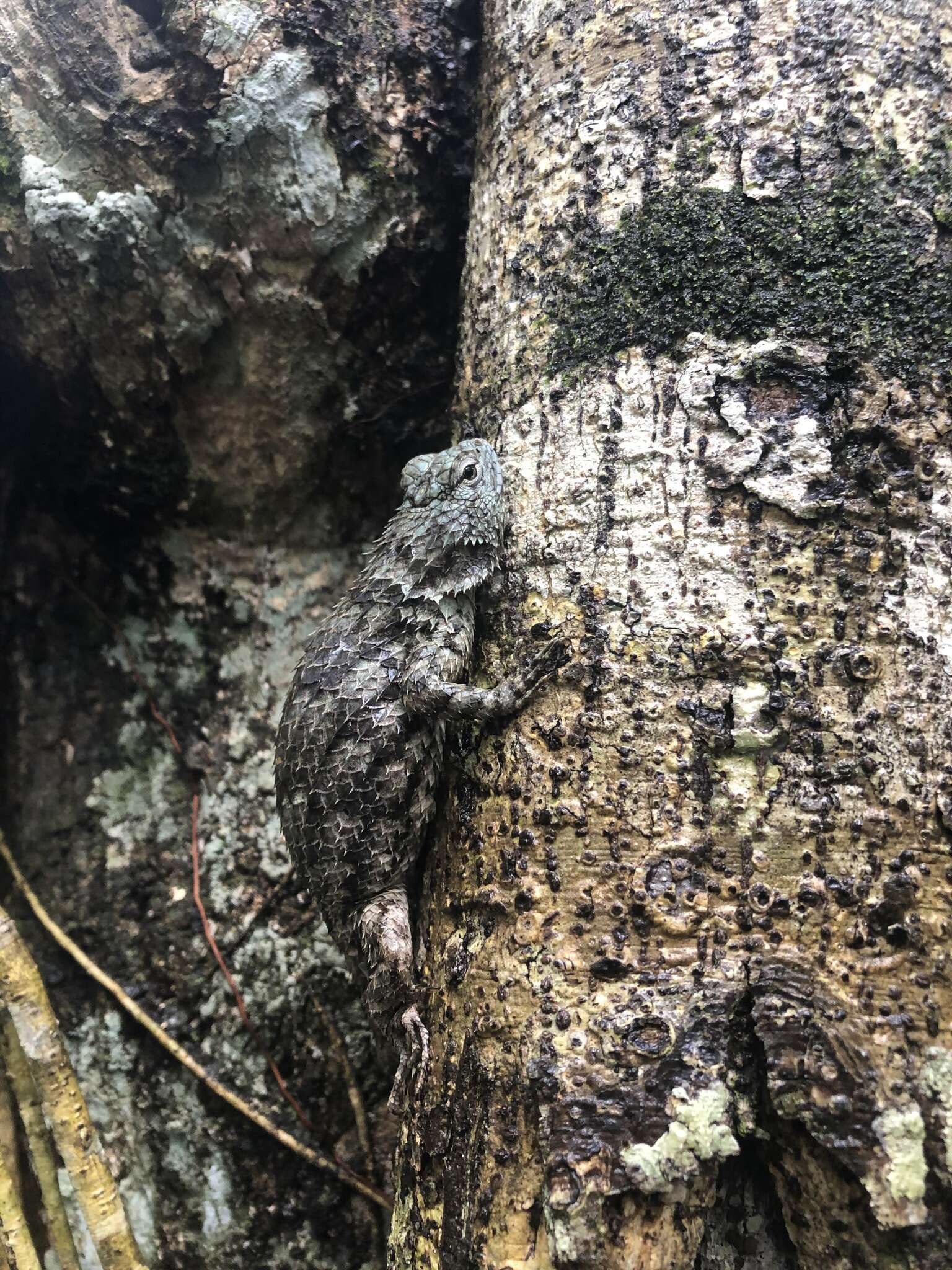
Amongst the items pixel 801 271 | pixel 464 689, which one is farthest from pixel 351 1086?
pixel 801 271

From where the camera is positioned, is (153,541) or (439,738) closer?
(439,738)

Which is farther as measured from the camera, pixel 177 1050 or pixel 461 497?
pixel 177 1050

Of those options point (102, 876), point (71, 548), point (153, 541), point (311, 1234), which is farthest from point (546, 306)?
point (311, 1234)

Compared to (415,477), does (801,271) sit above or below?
above

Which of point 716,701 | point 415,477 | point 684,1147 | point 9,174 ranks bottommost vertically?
point 684,1147

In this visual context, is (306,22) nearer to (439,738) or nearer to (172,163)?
(172,163)

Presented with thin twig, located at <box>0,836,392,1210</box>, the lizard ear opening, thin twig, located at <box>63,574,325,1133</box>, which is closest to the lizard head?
the lizard ear opening

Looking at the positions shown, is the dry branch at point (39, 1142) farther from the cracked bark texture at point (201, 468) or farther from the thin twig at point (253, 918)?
the thin twig at point (253, 918)

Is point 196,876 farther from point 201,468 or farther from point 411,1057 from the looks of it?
point 201,468
